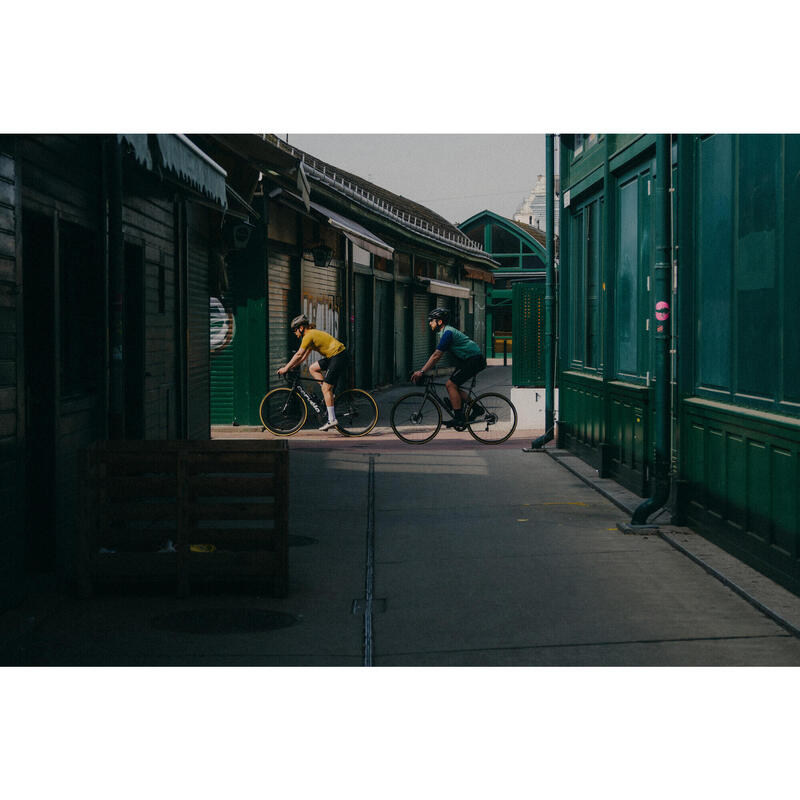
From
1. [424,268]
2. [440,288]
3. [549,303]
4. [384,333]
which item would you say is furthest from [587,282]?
[424,268]

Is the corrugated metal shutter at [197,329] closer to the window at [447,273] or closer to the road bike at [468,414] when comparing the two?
the road bike at [468,414]

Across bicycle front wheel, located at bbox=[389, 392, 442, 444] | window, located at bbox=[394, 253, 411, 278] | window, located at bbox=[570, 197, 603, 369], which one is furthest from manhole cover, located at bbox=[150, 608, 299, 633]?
window, located at bbox=[394, 253, 411, 278]

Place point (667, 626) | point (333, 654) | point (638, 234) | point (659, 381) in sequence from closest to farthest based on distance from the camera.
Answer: point (333, 654), point (667, 626), point (659, 381), point (638, 234)

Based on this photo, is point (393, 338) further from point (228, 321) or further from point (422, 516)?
point (422, 516)

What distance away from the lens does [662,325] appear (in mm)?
8805

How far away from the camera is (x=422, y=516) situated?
384 inches

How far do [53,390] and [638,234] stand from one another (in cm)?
599

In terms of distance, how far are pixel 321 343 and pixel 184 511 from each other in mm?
8875

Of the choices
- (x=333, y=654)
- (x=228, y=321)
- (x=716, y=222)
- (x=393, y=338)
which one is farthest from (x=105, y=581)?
(x=393, y=338)

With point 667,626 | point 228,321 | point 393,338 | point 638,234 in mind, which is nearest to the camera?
point 667,626

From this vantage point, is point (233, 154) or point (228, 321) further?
point (228, 321)

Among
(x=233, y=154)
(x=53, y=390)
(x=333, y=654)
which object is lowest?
(x=333, y=654)

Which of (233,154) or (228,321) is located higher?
(233,154)

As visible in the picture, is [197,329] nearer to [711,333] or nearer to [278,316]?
[278,316]
